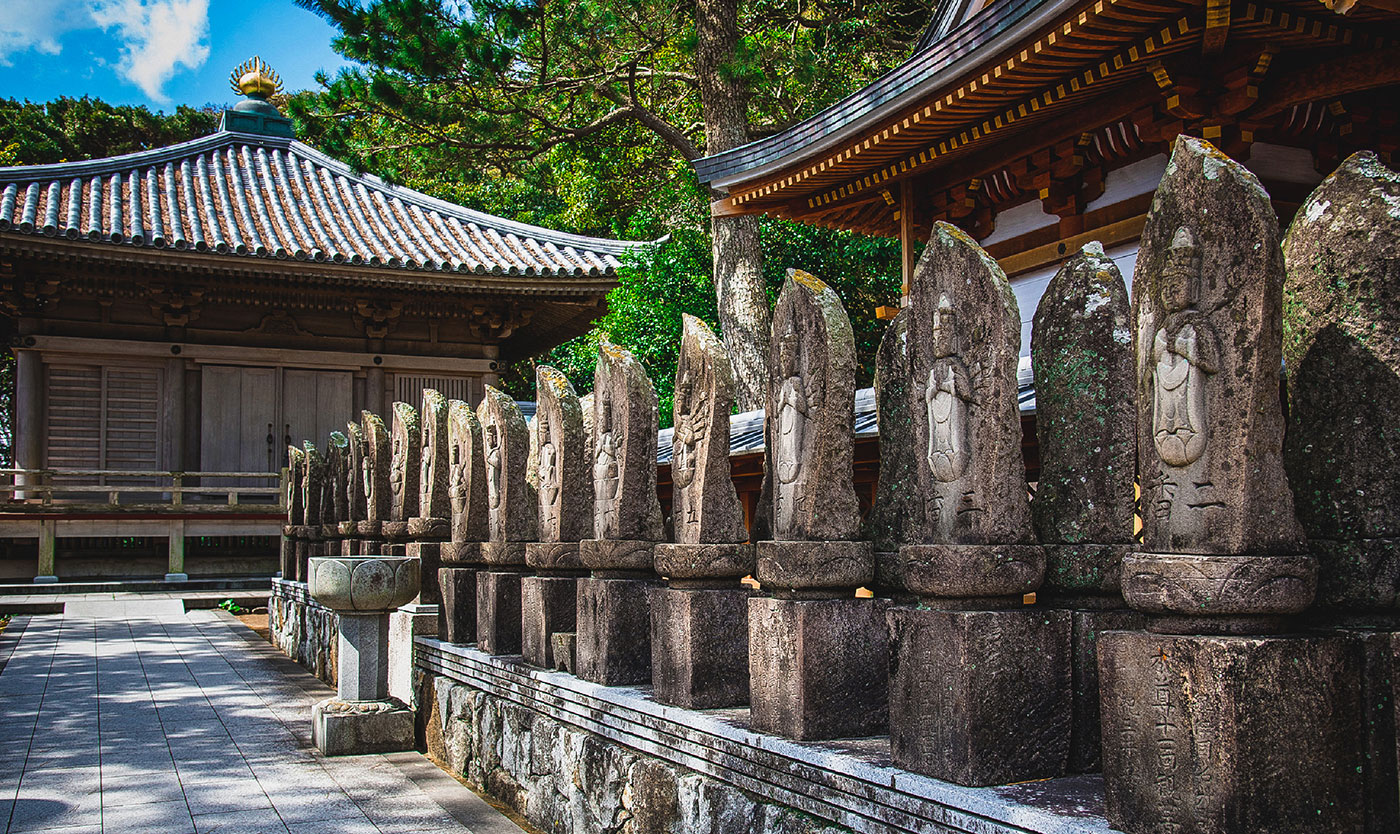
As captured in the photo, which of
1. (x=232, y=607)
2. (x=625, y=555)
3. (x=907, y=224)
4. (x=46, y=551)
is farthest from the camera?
(x=46, y=551)

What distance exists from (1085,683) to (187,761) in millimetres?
5109

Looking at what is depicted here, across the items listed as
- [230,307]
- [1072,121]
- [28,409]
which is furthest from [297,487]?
[1072,121]

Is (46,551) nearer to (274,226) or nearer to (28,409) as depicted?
(28,409)

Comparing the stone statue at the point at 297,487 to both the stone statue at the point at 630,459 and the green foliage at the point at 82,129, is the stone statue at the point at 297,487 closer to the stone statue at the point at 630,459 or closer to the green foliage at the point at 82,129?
the stone statue at the point at 630,459

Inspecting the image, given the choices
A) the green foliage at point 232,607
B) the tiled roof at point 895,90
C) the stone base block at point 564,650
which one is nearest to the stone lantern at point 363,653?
the stone base block at point 564,650

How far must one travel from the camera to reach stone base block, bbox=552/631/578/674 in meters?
4.99

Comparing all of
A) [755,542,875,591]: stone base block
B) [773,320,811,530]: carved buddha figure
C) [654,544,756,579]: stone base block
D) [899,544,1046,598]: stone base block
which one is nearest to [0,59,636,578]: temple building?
[654,544,756,579]: stone base block

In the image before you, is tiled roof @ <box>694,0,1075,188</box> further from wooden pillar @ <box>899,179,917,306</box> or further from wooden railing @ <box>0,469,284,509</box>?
wooden railing @ <box>0,469,284,509</box>

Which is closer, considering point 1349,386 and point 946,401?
point 1349,386

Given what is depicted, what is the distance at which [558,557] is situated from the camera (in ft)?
17.1

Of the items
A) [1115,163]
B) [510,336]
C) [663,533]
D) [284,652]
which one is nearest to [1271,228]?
[663,533]

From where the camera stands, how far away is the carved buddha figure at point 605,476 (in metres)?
4.73

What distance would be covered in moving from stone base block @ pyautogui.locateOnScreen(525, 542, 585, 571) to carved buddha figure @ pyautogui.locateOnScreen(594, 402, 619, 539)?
39 centimetres

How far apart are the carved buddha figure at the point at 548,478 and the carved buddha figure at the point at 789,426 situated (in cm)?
192
